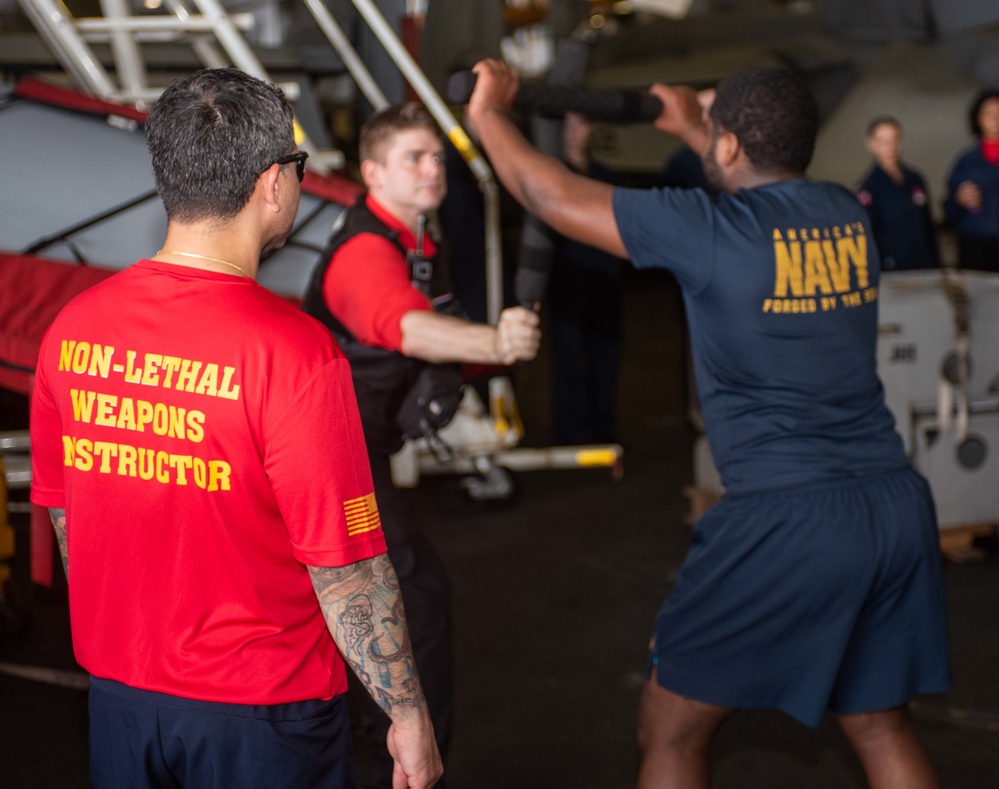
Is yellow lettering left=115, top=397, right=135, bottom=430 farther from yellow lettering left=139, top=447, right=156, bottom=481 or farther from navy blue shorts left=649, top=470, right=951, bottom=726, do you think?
navy blue shorts left=649, top=470, right=951, bottom=726

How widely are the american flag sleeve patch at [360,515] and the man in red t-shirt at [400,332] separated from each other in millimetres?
805

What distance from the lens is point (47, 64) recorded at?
5.93 m

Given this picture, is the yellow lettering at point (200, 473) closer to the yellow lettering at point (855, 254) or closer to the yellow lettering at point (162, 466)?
the yellow lettering at point (162, 466)

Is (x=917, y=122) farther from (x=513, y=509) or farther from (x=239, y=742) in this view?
(x=239, y=742)

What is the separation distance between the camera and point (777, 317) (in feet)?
6.47

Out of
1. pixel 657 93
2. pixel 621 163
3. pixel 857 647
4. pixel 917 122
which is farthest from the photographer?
pixel 621 163

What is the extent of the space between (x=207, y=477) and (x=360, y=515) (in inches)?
8.2

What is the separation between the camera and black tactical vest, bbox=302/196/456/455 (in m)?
2.43

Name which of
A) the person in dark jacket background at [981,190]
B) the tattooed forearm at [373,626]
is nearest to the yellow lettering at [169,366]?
the tattooed forearm at [373,626]

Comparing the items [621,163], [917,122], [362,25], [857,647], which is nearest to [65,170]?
[362,25]

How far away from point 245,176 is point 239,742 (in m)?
0.77

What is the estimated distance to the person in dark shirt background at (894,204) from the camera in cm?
597

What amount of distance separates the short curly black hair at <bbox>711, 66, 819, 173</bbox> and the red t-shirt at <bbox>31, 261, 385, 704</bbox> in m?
1.06

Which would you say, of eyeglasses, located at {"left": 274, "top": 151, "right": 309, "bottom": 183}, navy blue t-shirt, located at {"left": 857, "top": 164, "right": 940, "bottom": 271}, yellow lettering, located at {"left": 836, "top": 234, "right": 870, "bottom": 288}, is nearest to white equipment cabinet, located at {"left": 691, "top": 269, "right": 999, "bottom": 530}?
navy blue t-shirt, located at {"left": 857, "top": 164, "right": 940, "bottom": 271}
